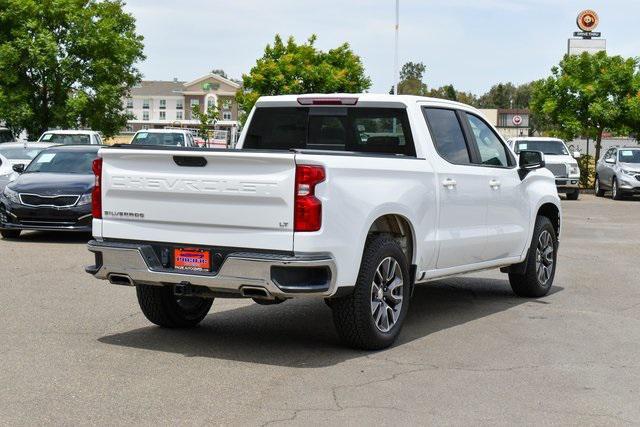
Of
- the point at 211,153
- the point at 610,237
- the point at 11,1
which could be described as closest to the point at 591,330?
the point at 211,153

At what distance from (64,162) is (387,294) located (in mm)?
10954

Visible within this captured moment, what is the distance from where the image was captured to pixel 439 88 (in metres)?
127

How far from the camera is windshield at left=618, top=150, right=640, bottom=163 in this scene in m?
33.2

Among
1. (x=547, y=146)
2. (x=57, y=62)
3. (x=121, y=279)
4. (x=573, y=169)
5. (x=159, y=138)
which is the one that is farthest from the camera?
(x=57, y=62)

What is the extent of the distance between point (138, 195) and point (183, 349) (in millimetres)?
1193

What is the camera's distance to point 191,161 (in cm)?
734

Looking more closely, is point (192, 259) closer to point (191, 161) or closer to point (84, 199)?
point (191, 161)

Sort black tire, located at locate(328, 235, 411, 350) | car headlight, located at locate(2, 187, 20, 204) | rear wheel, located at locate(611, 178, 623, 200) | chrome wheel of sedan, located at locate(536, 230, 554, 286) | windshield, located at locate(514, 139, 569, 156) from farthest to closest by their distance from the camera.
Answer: rear wheel, located at locate(611, 178, 623, 200)
windshield, located at locate(514, 139, 569, 156)
car headlight, located at locate(2, 187, 20, 204)
chrome wheel of sedan, located at locate(536, 230, 554, 286)
black tire, located at locate(328, 235, 411, 350)

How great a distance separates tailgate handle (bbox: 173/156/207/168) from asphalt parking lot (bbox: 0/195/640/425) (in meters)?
1.38

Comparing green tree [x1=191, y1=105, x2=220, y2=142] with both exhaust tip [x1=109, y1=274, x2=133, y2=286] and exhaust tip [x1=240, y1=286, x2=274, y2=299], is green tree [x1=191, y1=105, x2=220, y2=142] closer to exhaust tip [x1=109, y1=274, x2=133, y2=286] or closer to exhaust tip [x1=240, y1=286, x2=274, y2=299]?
exhaust tip [x1=109, y1=274, x2=133, y2=286]

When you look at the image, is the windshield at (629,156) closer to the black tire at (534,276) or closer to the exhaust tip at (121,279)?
the black tire at (534,276)

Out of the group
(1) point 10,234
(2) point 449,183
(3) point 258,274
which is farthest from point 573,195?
(3) point 258,274

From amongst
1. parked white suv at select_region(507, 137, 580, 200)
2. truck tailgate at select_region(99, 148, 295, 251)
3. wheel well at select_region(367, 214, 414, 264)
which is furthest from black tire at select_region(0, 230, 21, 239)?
parked white suv at select_region(507, 137, 580, 200)

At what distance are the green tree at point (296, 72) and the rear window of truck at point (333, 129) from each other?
52.8 meters
